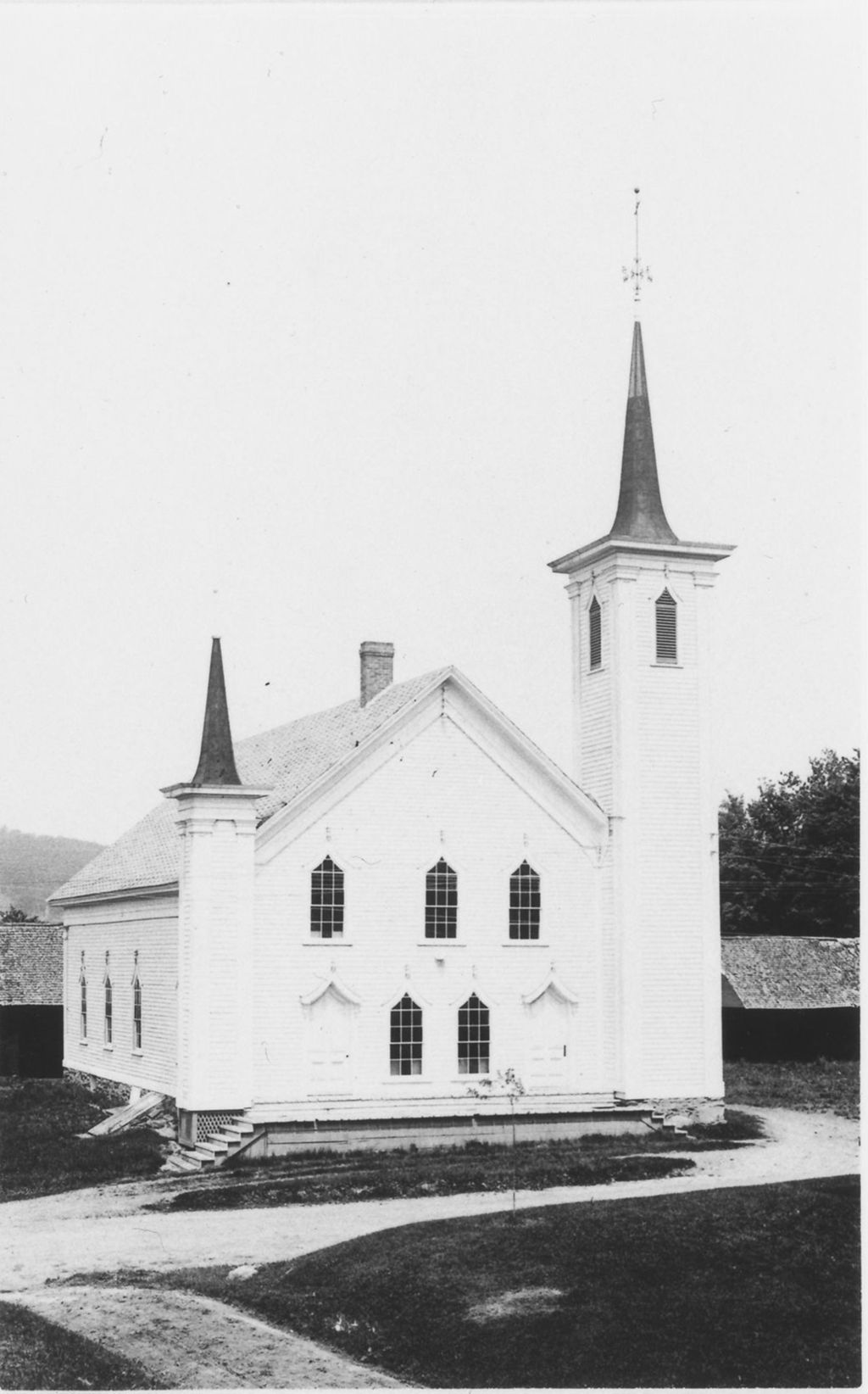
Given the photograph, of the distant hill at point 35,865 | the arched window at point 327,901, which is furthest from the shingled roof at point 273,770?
the distant hill at point 35,865

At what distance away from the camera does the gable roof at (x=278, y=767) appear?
32500 millimetres

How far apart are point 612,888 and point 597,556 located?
6.84 m

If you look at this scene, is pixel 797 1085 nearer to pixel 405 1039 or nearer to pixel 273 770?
pixel 405 1039

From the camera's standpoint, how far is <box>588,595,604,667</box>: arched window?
34969mm

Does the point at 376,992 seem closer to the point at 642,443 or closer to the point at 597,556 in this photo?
the point at 597,556

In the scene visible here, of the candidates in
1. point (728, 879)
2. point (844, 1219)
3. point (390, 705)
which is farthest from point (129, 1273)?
point (728, 879)

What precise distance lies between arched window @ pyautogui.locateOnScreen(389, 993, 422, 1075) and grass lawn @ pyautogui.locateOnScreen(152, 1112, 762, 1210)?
2.08 meters

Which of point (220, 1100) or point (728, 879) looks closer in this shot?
point (220, 1100)

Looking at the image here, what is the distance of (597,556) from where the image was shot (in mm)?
34594

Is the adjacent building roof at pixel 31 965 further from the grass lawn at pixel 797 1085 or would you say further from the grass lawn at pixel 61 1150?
the grass lawn at pixel 797 1085

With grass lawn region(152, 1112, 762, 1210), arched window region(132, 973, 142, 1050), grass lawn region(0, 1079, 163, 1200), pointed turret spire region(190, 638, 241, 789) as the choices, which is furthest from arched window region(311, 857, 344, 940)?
arched window region(132, 973, 142, 1050)

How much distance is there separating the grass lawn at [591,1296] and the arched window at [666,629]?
1477 centimetres

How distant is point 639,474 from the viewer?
117 ft

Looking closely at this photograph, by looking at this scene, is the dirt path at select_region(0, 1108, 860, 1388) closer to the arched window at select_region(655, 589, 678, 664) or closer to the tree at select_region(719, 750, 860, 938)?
the arched window at select_region(655, 589, 678, 664)
